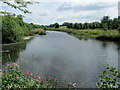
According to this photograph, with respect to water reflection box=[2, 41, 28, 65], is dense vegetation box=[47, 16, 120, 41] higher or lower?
higher

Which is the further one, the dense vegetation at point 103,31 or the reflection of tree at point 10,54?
the dense vegetation at point 103,31

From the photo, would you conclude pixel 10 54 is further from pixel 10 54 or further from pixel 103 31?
pixel 103 31

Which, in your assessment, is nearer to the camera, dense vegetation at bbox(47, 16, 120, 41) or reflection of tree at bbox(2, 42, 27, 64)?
reflection of tree at bbox(2, 42, 27, 64)

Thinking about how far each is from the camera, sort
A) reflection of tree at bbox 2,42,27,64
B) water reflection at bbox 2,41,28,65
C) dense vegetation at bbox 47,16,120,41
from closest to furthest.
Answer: water reflection at bbox 2,41,28,65
reflection of tree at bbox 2,42,27,64
dense vegetation at bbox 47,16,120,41

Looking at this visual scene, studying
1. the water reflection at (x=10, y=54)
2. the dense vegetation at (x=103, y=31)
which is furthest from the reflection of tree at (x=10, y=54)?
the dense vegetation at (x=103, y=31)

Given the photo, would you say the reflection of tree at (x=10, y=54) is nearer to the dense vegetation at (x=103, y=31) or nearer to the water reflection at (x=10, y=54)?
the water reflection at (x=10, y=54)

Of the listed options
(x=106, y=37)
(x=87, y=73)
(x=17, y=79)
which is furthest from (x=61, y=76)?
(x=106, y=37)

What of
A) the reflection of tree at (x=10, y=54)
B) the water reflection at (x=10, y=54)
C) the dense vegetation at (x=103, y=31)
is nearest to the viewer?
the water reflection at (x=10, y=54)

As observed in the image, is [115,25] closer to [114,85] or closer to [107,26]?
[107,26]

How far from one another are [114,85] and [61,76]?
4.39m

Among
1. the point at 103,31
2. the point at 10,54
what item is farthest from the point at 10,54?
the point at 103,31

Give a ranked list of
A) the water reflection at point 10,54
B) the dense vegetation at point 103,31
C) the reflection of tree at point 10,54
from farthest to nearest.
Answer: the dense vegetation at point 103,31 → the reflection of tree at point 10,54 → the water reflection at point 10,54

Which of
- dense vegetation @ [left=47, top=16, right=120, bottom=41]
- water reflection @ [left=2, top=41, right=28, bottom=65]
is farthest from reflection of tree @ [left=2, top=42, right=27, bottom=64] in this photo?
dense vegetation @ [left=47, top=16, right=120, bottom=41]

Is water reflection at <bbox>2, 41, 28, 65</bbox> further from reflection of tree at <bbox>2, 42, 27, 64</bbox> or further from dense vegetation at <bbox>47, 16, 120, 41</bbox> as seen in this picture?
dense vegetation at <bbox>47, 16, 120, 41</bbox>
